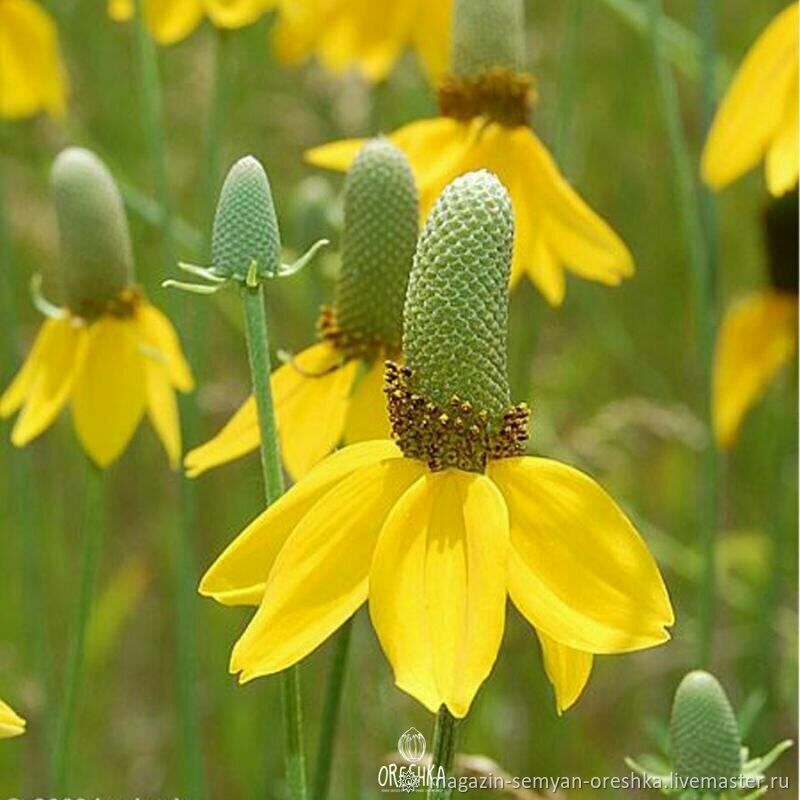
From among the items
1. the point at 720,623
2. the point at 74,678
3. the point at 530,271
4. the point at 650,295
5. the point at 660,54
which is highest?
the point at 660,54

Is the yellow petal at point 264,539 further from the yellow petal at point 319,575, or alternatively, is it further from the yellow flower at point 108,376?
the yellow flower at point 108,376

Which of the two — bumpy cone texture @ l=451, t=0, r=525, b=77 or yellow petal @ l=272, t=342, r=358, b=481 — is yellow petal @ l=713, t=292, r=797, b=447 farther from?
yellow petal @ l=272, t=342, r=358, b=481

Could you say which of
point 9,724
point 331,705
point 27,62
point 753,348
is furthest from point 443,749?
point 27,62

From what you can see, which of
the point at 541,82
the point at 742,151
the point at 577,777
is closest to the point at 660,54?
the point at 742,151

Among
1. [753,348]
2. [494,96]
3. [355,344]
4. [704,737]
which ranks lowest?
[753,348]

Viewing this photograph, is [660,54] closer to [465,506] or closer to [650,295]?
[465,506]

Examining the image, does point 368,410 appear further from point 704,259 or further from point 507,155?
point 704,259

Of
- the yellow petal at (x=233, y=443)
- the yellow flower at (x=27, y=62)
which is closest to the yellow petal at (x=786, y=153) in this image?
the yellow petal at (x=233, y=443)
